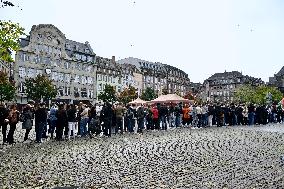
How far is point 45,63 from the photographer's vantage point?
71562mm

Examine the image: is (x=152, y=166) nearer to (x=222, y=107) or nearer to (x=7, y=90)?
(x=222, y=107)

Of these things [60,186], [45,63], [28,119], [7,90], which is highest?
[45,63]

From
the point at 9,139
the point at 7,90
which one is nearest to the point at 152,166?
the point at 9,139

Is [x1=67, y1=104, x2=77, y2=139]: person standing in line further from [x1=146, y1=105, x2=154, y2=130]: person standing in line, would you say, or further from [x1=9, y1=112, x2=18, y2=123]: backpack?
[x1=146, y1=105, x2=154, y2=130]: person standing in line

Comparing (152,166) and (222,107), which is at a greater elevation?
(222,107)

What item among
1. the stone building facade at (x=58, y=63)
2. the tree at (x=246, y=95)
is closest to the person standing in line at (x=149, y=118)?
the stone building facade at (x=58, y=63)

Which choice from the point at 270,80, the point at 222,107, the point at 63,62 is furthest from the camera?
the point at 270,80

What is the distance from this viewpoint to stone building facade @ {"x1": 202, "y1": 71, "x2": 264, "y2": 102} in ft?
462

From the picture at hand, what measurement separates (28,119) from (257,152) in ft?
34.3

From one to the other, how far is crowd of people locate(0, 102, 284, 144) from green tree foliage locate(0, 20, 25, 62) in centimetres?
262

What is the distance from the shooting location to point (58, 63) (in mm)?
74625

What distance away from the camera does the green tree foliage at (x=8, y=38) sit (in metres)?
16.7

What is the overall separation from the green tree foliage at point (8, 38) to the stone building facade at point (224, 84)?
125386mm

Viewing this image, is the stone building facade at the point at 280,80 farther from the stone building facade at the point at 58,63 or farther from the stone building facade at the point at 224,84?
the stone building facade at the point at 58,63
